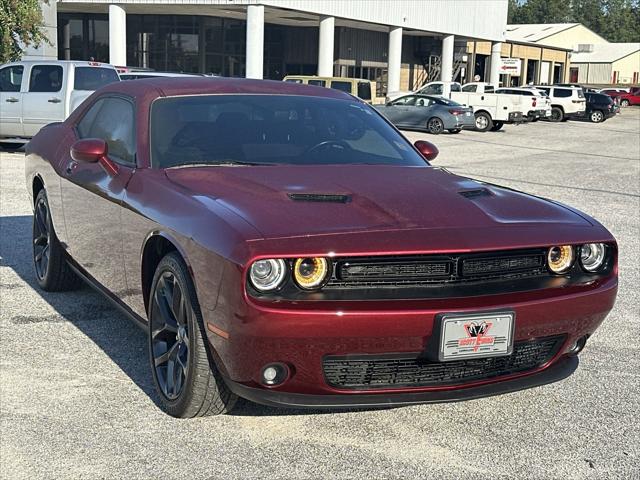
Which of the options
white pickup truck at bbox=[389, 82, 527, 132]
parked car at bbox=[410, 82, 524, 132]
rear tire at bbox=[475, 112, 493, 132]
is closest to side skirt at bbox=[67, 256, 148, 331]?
parked car at bbox=[410, 82, 524, 132]

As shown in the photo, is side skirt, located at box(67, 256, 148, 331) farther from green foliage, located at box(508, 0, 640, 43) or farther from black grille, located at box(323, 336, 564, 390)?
green foliage, located at box(508, 0, 640, 43)

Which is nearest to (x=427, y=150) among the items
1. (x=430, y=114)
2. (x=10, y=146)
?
(x=10, y=146)

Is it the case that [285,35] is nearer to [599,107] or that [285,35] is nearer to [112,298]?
[599,107]

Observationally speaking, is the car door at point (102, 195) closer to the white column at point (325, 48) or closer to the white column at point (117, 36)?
the white column at point (117, 36)

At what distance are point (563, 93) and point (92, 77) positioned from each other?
96.2 ft

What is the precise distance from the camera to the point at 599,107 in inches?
1693

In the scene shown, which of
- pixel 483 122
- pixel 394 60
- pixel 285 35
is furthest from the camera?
pixel 285 35

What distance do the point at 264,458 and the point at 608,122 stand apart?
44026 mm

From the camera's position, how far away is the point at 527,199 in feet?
14.5

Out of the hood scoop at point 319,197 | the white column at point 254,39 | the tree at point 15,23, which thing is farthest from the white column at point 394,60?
the hood scoop at point 319,197

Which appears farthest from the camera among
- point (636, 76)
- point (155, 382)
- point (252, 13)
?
point (636, 76)

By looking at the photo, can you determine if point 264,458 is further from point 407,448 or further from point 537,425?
point 537,425

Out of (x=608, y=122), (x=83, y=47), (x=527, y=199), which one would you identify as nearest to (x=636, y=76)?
(x=608, y=122)

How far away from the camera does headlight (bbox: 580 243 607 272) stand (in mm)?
4059
